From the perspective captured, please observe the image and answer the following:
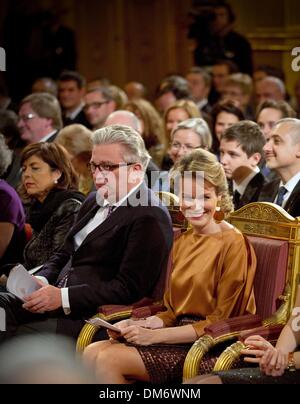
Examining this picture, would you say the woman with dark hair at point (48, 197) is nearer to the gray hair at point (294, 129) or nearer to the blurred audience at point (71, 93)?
the gray hair at point (294, 129)

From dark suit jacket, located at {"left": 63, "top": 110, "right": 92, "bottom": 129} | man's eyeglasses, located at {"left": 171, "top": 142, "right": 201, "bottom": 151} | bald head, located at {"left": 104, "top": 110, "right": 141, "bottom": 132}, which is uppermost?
bald head, located at {"left": 104, "top": 110, "right": 141, "bottom": 132}

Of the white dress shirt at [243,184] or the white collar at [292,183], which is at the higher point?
the white collar at [292,183]

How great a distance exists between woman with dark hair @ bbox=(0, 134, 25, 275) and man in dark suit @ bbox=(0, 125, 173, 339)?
0.62m

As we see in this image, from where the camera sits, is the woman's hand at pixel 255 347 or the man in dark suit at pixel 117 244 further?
the man in dark suit at pixel 117 244

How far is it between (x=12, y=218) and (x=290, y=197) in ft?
4.57

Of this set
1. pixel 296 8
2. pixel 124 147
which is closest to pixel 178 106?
pixel 124 147

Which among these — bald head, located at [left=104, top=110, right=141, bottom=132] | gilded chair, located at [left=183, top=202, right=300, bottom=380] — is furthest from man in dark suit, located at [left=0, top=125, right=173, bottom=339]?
bald head, located at [left=104, top=110, right=141, bottom=132]

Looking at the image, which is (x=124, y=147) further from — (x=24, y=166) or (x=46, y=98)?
(x=46, y=98)

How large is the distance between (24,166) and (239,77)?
391cm

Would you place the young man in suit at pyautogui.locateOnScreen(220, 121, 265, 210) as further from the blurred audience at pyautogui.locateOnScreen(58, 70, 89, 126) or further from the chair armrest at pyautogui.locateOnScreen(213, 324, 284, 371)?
the blurred audience at pyautogui.locateOnScreen(58, 70, 89, 126)

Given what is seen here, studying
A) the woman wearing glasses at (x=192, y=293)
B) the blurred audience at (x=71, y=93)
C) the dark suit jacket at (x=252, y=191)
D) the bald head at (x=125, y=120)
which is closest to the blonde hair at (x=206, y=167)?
the woman wearing glasses at (x=192, y=293)

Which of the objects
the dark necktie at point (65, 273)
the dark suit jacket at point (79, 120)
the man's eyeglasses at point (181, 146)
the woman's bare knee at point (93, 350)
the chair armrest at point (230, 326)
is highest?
the dark suit jacket at point (79, 120)

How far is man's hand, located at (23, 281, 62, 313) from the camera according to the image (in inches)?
130

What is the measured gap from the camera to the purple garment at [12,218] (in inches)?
154
